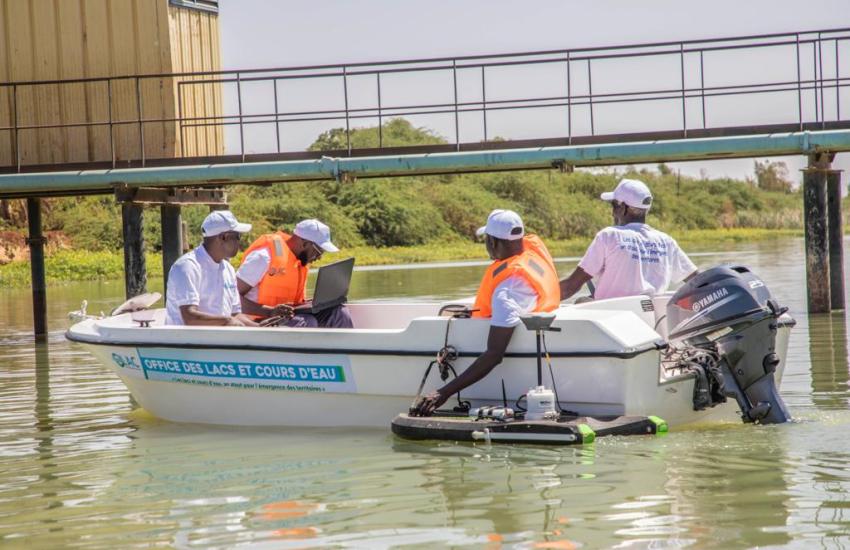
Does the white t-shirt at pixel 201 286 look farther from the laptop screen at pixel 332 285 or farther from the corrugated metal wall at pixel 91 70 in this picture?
the corrugated metal wall at pixel 91 70

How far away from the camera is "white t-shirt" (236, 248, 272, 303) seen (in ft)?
32.2

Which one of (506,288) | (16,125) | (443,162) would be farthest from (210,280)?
(16,125)

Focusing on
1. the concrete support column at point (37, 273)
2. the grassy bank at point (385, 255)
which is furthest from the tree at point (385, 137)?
the concrete support column at point (37, 273)

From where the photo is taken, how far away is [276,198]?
150 feet

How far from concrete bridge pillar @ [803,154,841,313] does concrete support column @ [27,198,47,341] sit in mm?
10263

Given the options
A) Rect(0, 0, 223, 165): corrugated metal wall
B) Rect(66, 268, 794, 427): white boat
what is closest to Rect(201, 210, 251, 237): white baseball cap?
Rect(66, 268, 794, 427): white boat

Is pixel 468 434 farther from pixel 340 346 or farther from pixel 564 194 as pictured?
pixel 564 194

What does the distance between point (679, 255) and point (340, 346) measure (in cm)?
259

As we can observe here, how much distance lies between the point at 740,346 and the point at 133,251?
9667 mm

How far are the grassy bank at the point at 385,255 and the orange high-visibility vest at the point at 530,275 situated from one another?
26023 mm

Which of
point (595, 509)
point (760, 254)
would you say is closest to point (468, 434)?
point (595, 509)

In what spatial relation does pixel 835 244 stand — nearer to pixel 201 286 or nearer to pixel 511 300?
pixel 511 300

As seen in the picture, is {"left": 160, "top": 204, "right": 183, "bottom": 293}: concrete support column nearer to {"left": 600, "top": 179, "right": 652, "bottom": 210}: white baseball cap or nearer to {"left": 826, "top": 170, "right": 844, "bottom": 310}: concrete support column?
{"left": 826, "top": 170, "right": 844, "bottom": 310}: concrete support column

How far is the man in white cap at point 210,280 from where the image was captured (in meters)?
9.27
